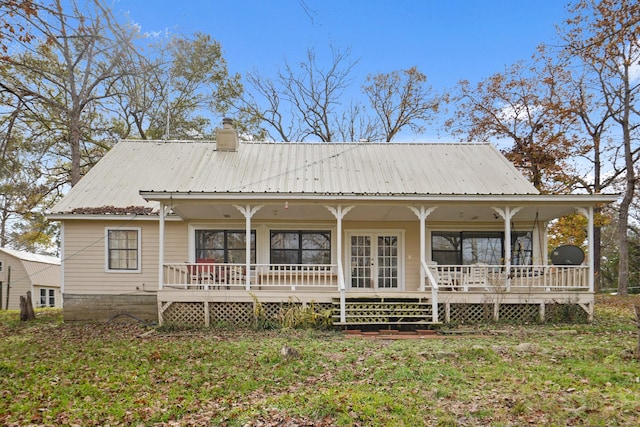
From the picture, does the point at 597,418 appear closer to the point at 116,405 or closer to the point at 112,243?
the point at 116,405

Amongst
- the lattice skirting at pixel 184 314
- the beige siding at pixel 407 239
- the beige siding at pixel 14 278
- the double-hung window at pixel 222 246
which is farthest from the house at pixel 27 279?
the beige siding at pixel 407 239

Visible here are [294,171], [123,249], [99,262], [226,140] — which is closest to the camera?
[99,262]

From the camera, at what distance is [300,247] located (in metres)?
14.4

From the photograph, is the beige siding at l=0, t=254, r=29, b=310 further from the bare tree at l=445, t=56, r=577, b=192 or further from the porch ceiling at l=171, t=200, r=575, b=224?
the bare tree at l=445, t=56, r=577, b=192

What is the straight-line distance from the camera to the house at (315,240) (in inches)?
465

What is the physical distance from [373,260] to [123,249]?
Answer: 24.4 feet

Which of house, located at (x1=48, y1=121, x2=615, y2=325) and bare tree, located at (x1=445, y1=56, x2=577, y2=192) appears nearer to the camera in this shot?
house, located at (x1=48, y1=121, x2=615, y2=325)

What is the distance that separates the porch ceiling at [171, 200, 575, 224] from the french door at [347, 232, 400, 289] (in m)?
0.63

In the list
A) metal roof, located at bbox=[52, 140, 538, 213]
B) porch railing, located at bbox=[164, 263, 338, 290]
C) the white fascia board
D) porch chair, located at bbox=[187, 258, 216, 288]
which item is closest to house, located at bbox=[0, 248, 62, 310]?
metal roof, located at bbox=[52, 140, 538, 213]

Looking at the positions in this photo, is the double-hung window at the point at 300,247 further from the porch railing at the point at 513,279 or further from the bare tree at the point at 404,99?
the bare tree at the point at 404,99

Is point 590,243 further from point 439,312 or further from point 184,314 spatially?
point 184,314

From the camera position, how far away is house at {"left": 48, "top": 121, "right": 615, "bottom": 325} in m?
11.8

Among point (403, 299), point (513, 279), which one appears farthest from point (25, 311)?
point (513, 279)

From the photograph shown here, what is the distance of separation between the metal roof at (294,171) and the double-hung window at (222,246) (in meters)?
1.45
